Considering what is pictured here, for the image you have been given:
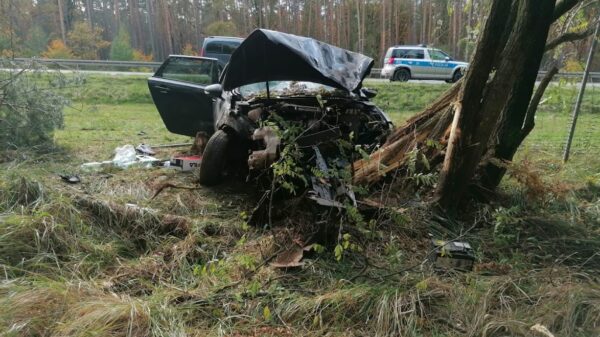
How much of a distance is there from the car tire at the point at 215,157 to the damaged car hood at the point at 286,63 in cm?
82

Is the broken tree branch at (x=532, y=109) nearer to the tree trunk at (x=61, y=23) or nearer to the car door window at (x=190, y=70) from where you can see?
the car door window at (x=190, y=70)

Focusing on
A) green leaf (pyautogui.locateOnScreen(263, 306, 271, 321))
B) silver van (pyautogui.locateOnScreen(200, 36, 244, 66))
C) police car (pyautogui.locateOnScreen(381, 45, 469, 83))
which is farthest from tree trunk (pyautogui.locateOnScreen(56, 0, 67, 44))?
green leaf (pyautogui.locateOnScreen(263, 306, 271, 321))

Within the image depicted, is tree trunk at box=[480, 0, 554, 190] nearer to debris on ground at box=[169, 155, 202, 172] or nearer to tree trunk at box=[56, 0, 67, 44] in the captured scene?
debris on ground at box=[169, 155, 202, 172]

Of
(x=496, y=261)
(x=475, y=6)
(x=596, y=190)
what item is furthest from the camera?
(x=475, y=6)

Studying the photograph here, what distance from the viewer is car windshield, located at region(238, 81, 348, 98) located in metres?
5.27

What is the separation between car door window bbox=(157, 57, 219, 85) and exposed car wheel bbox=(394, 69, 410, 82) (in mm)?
13042

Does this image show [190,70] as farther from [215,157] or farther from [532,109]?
[532,109]

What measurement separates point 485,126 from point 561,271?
1.39 m

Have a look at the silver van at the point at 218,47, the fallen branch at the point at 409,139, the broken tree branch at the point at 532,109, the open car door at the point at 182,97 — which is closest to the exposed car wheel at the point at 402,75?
the silver van at the point at 218,47

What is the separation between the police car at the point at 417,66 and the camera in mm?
18703

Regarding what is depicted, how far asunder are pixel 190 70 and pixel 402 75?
13.6 m

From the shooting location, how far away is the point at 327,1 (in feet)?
93.1

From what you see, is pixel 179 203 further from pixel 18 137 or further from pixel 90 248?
pixel 18 137

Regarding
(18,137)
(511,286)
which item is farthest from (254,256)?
(18,137)
